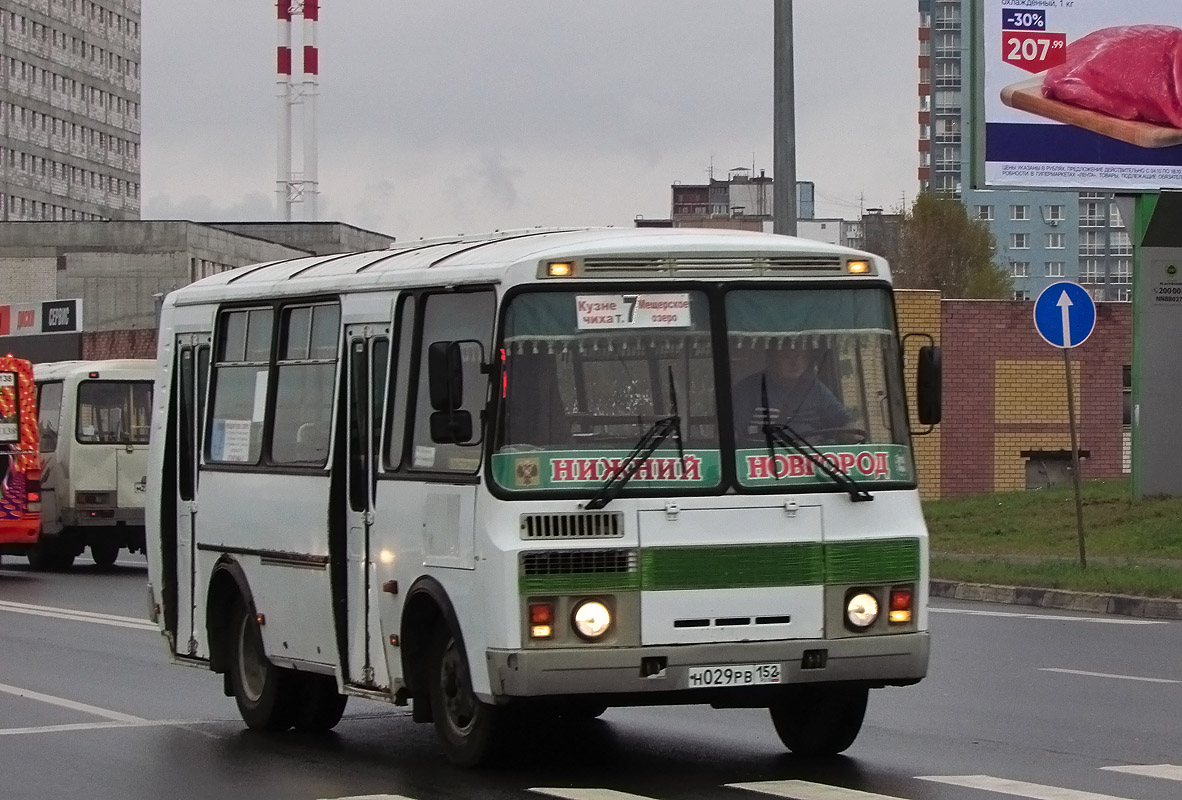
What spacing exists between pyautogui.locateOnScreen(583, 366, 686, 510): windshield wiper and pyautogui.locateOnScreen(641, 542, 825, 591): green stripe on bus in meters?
0.29

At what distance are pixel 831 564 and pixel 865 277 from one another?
1347mm

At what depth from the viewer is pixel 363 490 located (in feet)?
36.3

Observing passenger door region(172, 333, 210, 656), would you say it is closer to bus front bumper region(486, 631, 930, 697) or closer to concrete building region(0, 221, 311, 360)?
bus front bumper region(486, 631, 930, 697)

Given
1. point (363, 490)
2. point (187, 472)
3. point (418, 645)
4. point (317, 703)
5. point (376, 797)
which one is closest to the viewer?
point (376, 797)

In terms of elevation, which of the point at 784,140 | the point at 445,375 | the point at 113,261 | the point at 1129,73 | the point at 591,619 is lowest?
the point at 591,619

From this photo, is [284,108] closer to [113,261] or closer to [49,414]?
[113,261]

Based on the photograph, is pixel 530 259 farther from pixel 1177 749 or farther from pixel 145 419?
pixel 145 419

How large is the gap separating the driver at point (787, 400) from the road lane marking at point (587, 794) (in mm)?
1612

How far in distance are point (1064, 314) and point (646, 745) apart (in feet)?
42.2

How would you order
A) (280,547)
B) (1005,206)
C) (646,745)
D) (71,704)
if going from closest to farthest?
(646,745)
(280,547)
(71,704)
(1005,206)

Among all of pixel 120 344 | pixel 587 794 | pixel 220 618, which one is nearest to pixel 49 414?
pixel 220 618

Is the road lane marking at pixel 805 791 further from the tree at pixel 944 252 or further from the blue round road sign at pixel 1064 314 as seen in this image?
the tree at pixel 944 252

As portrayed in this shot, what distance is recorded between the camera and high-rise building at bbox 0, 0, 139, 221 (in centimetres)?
14800

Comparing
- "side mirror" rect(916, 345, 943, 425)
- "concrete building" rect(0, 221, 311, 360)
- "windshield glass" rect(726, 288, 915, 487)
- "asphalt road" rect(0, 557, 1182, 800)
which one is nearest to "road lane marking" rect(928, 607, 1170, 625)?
"asphalt road" rect(0, 557, 1182, 800)
